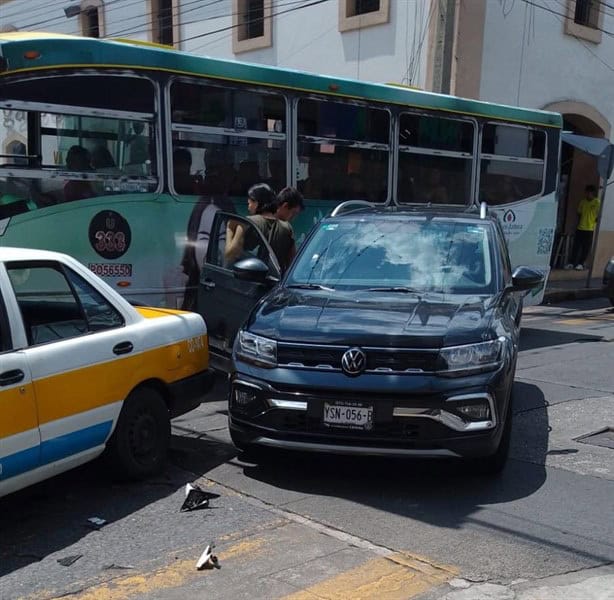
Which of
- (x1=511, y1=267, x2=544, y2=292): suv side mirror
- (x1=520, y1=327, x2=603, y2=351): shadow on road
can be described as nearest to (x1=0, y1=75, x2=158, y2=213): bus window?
(x1=511, y1=267, x2=544, y2=292): suv side mirror

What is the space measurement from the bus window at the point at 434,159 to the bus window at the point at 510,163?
0.37 metres

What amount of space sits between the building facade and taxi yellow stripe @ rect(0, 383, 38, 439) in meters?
11.5

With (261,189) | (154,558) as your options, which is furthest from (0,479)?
(261,189)

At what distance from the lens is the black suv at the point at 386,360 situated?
189 inches

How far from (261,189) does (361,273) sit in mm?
1843

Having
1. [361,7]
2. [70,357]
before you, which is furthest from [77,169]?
[361,7]

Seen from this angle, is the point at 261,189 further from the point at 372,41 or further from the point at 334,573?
the point at 372,41

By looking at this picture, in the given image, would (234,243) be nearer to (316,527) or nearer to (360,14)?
(316,527)

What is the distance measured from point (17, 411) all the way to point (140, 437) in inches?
46.5

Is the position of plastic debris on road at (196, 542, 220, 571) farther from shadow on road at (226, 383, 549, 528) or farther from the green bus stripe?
the green bus stripe

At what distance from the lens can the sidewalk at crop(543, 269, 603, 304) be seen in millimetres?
16156

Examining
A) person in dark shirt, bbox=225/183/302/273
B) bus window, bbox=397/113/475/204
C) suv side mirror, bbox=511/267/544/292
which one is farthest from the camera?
bus window, bbox=397/113/475/204

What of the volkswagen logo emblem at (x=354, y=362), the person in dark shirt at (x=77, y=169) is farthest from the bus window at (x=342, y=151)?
the volkswagen logo emblem at (x=354, y=362)

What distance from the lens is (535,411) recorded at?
23.4 feet
